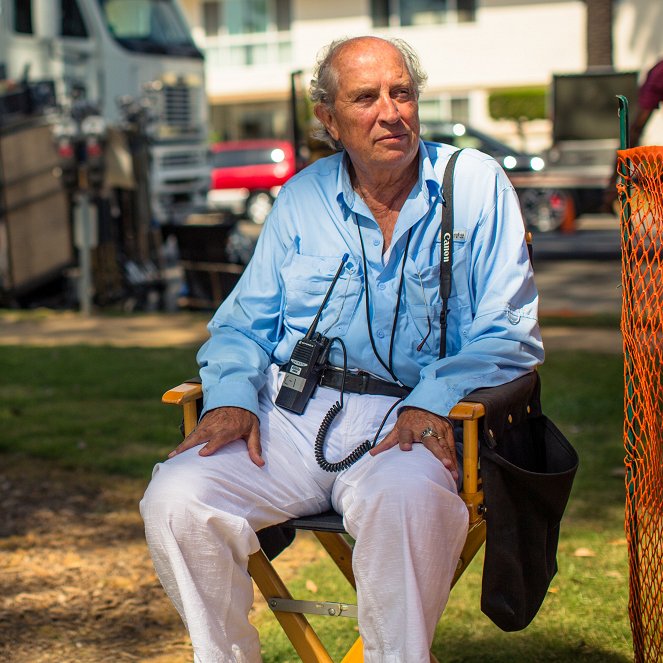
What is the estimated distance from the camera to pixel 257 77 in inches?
1383

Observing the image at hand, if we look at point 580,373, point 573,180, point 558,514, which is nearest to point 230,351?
point 558,514

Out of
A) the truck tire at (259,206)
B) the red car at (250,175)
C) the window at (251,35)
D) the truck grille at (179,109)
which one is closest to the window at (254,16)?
the window at (251,35)

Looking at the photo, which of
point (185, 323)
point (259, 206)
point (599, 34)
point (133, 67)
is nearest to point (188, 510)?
point (185, 323)

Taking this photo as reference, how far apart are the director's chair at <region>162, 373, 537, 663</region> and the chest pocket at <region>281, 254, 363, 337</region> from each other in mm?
413

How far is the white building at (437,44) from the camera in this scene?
30.4 meters

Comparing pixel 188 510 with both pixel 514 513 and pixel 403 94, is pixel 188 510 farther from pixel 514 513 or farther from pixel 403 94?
pixel 403 94

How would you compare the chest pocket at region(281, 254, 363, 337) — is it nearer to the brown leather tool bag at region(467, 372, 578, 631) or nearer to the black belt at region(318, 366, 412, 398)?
the black belt at region(318, 366, 412, 398)

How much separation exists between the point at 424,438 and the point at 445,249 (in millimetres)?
541

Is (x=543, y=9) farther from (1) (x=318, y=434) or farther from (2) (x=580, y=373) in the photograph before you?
(1) (x=318, y=434)

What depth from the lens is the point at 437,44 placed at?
107ft

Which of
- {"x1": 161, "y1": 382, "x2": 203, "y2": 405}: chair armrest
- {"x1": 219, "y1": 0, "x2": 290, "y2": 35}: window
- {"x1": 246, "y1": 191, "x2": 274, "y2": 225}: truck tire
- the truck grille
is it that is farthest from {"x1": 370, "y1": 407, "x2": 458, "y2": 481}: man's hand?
{"x1": 219, "y1": 0, "x2": 290, "y2": 35}: window

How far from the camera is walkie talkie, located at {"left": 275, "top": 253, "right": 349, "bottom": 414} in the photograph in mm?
3076

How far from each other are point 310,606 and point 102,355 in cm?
536

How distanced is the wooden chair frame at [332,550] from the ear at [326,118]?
88 centimetres
